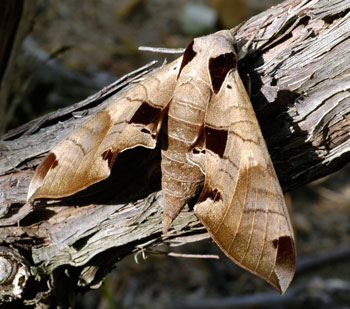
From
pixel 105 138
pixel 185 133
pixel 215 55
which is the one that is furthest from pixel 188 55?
pixel 105 138

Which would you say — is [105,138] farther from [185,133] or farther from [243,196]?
[243,196]

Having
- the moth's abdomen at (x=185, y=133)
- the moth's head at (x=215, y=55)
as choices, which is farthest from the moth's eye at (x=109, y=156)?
the moth's head at (x=215, y=55)

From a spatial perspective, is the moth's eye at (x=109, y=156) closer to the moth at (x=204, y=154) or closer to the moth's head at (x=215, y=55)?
the moth at (x=204, y=154)

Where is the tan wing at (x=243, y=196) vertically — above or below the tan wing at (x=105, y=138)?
below

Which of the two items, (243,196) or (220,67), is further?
(220,67)

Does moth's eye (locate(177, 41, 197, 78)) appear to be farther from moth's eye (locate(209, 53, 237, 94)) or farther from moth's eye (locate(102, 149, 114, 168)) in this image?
moth's eye (locate(102, 149, 114, 168))

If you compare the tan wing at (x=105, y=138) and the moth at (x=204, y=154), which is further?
the tan wing at (x=105, y=138)

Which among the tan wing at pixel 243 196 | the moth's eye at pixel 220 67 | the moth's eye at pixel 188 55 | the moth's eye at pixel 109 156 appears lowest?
the tan wing at pixel 243 196

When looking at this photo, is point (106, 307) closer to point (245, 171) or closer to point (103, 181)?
point (103, 181)
